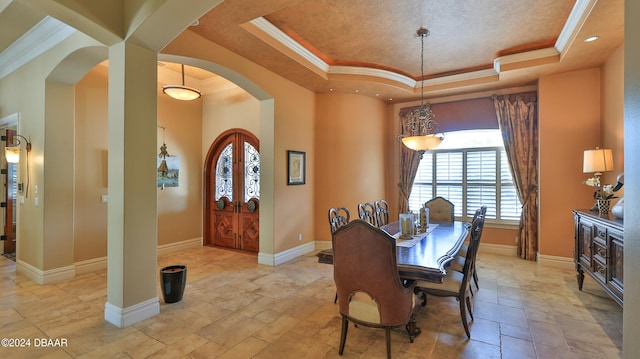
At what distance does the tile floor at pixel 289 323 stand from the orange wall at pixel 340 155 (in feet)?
6.10

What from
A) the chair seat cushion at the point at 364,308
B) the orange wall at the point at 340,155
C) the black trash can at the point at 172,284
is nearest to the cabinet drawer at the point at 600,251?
the chair seat cushion at the point at 364,308

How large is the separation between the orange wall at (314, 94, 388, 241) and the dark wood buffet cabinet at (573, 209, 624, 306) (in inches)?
130

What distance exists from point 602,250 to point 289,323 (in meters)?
3.25

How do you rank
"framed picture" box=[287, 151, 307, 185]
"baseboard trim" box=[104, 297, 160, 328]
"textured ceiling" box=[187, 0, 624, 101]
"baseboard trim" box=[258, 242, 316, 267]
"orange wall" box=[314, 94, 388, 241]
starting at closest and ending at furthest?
"baseboard trim" box=[104, 297, 160, 328] < "textured ceiling" box=[187, 0, 624, 101] < "baseboard trim" box=[258, 242, 316, 267] < "framed picture" box=[287, 151, 307, 185] < "orange wall" box=[314, 94, 388, 241]

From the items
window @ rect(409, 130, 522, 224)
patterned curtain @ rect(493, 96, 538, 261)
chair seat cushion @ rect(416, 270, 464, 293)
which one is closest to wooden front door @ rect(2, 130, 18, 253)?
chair seat cushion @ rect(416, 270, 464, 293)

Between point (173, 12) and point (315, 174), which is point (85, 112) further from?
point (315, 174)

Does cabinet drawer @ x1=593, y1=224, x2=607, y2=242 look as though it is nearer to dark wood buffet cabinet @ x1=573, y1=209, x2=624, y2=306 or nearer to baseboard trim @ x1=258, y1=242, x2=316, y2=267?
dark wood buffet cabinet @ x1=573, y1=209, x2=624, y2=306

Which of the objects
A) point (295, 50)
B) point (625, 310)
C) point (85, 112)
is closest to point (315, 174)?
point (295, 50)

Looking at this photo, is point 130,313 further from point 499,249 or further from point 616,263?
point 499,249

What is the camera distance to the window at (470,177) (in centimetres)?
545

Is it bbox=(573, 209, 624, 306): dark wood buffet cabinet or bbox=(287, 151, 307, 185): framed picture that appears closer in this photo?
bbox=(573, 209, 624, 306): dark wood buffet cabinet

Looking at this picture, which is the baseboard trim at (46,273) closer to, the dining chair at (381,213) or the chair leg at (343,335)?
the chair leg at (343,335)

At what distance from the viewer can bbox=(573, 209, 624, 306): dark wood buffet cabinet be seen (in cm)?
264

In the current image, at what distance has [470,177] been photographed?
5.74m
